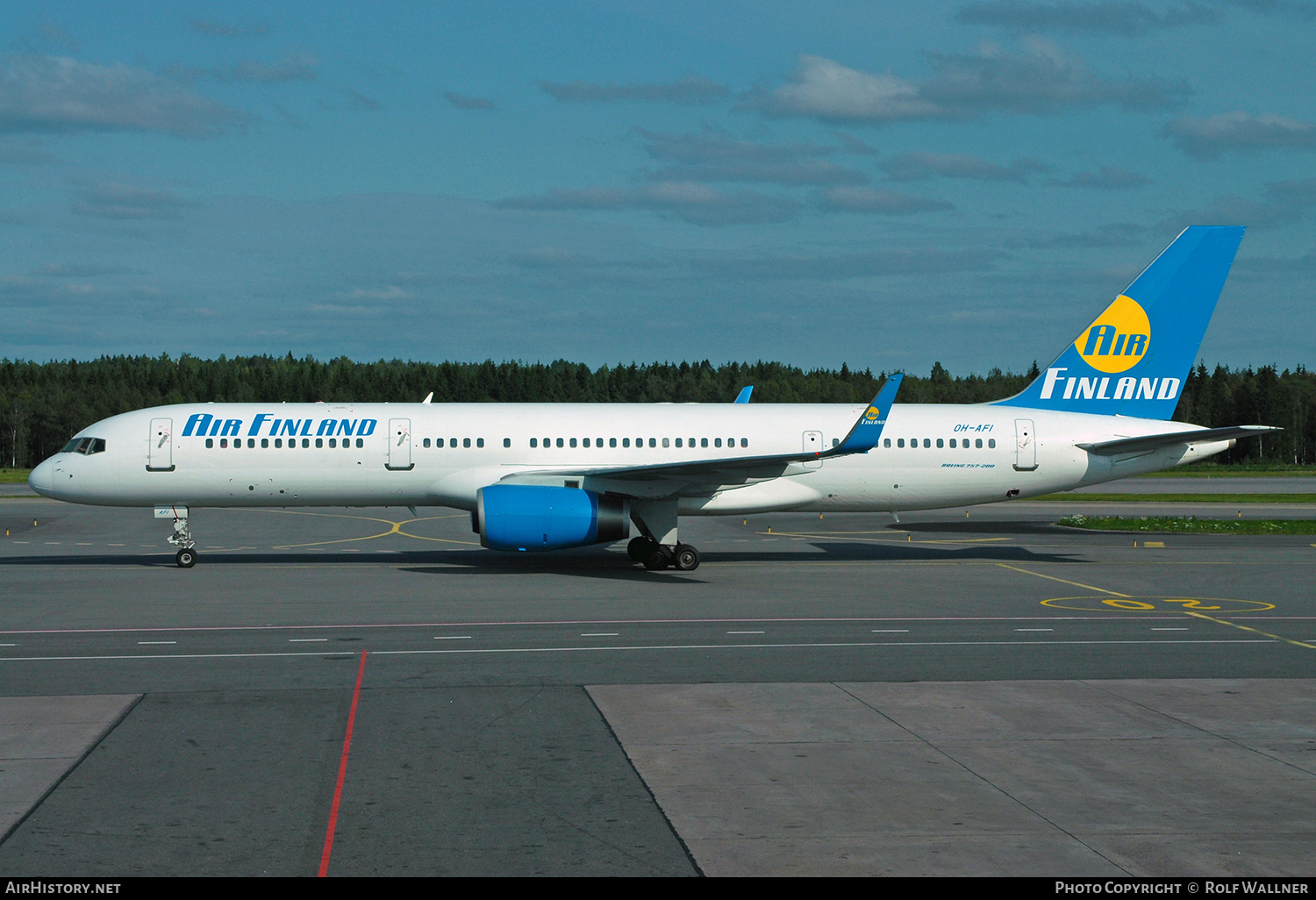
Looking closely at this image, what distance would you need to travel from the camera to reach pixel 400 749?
1234 cm

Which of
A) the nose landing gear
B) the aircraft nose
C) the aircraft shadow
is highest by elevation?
the aircraft nose

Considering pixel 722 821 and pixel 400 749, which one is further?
pixel 400 749

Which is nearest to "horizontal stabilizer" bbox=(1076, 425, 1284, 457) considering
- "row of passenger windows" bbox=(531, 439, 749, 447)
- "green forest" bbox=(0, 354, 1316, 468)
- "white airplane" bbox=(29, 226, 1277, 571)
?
"white airplane" bbox=(29, 226, 1277, 571)

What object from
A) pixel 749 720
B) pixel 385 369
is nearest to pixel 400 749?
pixel 749 720

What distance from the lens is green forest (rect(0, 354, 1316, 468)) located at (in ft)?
454

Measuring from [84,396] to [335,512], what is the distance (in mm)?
111886

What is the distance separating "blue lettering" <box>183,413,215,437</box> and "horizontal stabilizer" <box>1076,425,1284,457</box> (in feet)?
79.0

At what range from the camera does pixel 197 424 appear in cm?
3066

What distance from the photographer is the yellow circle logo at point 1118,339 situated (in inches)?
1331

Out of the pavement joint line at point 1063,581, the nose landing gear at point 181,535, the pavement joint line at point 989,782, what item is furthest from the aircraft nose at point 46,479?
the pavement joint line at point 1063,581

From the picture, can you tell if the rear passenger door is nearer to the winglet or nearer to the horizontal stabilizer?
the winglet

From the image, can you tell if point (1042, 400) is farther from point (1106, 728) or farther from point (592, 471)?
point (1106, 728)

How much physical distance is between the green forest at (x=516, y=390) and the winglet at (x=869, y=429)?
98.8 m
